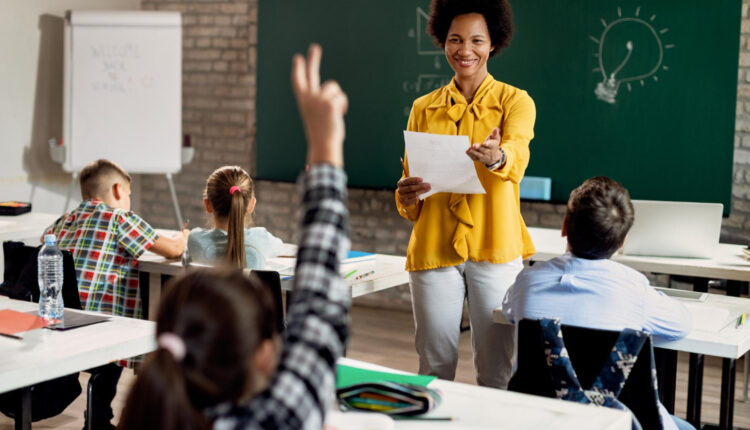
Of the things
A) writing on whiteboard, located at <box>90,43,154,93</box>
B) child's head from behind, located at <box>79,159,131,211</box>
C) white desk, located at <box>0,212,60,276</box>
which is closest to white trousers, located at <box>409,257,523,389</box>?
child's head from behind, located at <box>79,159,131,211</box>

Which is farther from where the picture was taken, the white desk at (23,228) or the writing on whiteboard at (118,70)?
the writing on whiteboard at (118,70)

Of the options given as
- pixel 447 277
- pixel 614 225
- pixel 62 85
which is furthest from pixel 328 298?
pixel 62 85

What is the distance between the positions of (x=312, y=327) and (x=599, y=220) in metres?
1.20

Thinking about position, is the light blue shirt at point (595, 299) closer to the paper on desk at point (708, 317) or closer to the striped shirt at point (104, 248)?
the paper on desk at point (708, 317)

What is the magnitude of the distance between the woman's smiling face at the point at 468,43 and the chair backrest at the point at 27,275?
4.65ft

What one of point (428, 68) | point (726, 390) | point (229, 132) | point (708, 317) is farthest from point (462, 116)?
point (229, 132)

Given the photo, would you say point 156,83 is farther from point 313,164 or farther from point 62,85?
point 313,164

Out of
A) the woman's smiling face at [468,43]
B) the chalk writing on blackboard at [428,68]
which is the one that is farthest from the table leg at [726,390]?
the chalk writing on blackboard at [428,68]

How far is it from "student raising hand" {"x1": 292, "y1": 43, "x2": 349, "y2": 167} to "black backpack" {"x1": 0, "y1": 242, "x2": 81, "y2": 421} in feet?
5.61

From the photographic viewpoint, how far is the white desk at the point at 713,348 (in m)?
2.12

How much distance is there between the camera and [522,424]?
4.95ft

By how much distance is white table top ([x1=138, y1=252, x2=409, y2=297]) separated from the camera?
302cm

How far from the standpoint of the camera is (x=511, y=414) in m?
1.57

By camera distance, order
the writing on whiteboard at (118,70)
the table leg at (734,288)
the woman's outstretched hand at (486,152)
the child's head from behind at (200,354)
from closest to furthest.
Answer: the child's head from behind at (200,354) → the woman's outstretched hand at (486,152) → the table leg at (734,288) → the writing on whiteboard at (118,70)
